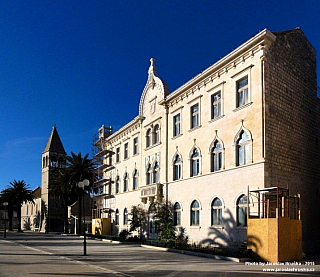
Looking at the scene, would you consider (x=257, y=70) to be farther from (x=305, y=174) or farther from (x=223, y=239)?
(x=223, y=239)

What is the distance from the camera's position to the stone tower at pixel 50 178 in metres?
66.6

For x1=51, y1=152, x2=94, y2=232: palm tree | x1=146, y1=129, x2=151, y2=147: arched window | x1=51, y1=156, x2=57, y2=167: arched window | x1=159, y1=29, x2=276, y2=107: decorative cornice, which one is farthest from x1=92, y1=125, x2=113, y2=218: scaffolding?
x1=51, y1=156, x2=57, y2=167: arched window

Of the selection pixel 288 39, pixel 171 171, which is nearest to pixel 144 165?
pixel 171 171

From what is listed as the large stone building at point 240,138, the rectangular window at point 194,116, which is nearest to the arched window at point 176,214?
the large stone building at point 240,138

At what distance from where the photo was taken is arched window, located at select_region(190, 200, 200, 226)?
2727 cm

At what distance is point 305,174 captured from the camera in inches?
963

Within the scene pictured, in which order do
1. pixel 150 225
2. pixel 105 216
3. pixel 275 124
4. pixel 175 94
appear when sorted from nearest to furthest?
pixel 275 124
pixel 175 94
pixel 150 225
pixel 105 216

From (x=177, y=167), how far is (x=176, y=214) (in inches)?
142

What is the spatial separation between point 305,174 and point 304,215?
8.35 ft

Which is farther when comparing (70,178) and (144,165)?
(70,178)

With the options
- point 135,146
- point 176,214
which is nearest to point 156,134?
point 135,146

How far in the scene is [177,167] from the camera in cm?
3083

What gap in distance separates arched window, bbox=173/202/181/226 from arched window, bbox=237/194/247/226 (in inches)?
290

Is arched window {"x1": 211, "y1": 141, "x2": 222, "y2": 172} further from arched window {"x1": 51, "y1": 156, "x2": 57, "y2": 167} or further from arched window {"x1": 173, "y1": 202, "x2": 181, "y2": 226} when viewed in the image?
arched window {"x1": 51, "y1": 156, "x2": 57, "y2": 167}
